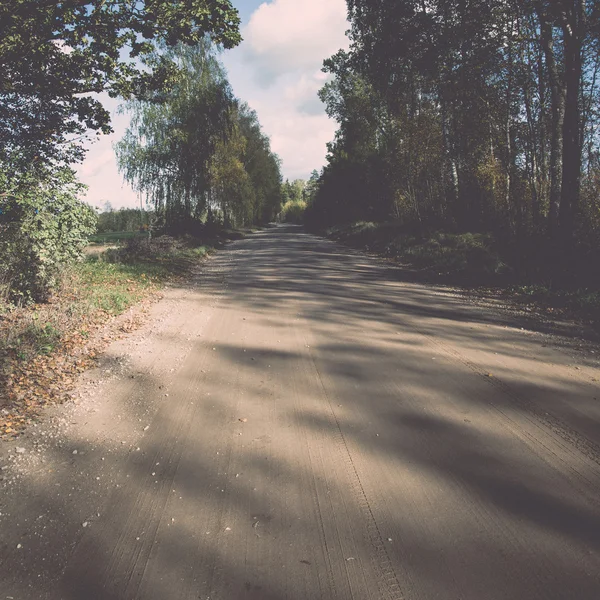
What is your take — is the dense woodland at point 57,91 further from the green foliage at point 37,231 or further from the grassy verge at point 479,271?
the grassy verge at point 479,271

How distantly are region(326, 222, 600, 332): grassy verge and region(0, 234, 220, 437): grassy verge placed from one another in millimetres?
7347

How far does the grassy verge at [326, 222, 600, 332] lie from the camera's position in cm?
718

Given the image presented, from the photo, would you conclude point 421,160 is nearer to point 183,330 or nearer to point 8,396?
point 183,330

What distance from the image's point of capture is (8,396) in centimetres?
396

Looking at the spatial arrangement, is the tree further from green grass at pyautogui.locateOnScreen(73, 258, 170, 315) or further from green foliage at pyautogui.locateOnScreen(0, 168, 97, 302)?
green foliage at pyautogui.locateOnScreen(0, 168, 97, 302)

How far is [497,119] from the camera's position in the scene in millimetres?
16516

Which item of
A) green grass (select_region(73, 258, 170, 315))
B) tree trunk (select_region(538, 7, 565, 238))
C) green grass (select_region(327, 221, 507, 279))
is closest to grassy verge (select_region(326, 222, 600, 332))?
green grass (select_region(327, 221, 507, 279))

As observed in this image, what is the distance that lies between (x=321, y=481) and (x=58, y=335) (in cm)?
445

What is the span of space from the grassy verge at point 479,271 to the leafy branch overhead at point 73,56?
299 inches

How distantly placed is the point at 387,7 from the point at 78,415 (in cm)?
1855

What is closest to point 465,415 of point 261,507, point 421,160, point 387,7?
point 261,507

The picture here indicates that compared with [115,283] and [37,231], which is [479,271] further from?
[37,231]

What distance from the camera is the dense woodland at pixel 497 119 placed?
9305mm

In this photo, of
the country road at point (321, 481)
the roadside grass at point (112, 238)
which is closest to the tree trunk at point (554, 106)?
the country road at point (321, 481)
